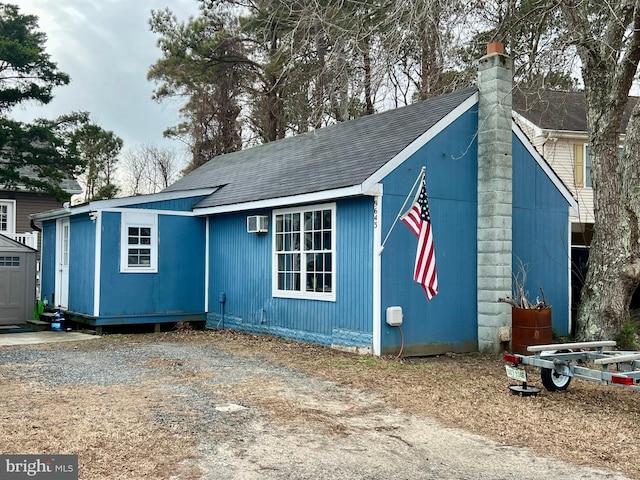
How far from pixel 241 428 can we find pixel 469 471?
2001mm

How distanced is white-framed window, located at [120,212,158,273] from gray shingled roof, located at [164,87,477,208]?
1.24m

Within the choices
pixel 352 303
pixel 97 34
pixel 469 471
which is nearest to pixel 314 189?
pixel 352 303

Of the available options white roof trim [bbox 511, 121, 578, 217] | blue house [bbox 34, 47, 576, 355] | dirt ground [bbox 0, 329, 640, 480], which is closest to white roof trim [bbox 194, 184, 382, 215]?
blue house [bbox 34, 47, 576, 355]

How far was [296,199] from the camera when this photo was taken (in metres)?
10.8

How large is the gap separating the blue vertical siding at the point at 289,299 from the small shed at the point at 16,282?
378cm

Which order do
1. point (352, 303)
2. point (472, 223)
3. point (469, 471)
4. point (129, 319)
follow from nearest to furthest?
point (469, 471) → point (352, 303) → point (472, 223) → point (129, 319)

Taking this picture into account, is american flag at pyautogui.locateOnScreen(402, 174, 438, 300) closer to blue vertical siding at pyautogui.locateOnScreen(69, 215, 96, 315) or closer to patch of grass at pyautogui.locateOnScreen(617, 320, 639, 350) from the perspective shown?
patch of grass at pyautogui.locateOnScreen(617, 320, 639, 350)

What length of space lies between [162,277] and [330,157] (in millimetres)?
4266

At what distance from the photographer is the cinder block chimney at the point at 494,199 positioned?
1044 centimetres

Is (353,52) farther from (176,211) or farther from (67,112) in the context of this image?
(67,112)

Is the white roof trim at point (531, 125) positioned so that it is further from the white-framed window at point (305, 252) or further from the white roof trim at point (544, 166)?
the white-framed window at point (305, 252)

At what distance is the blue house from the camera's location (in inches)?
389

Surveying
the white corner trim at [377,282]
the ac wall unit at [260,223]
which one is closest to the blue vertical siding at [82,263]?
the ac wall unit at [260,223]

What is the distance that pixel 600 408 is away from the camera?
6680mm
